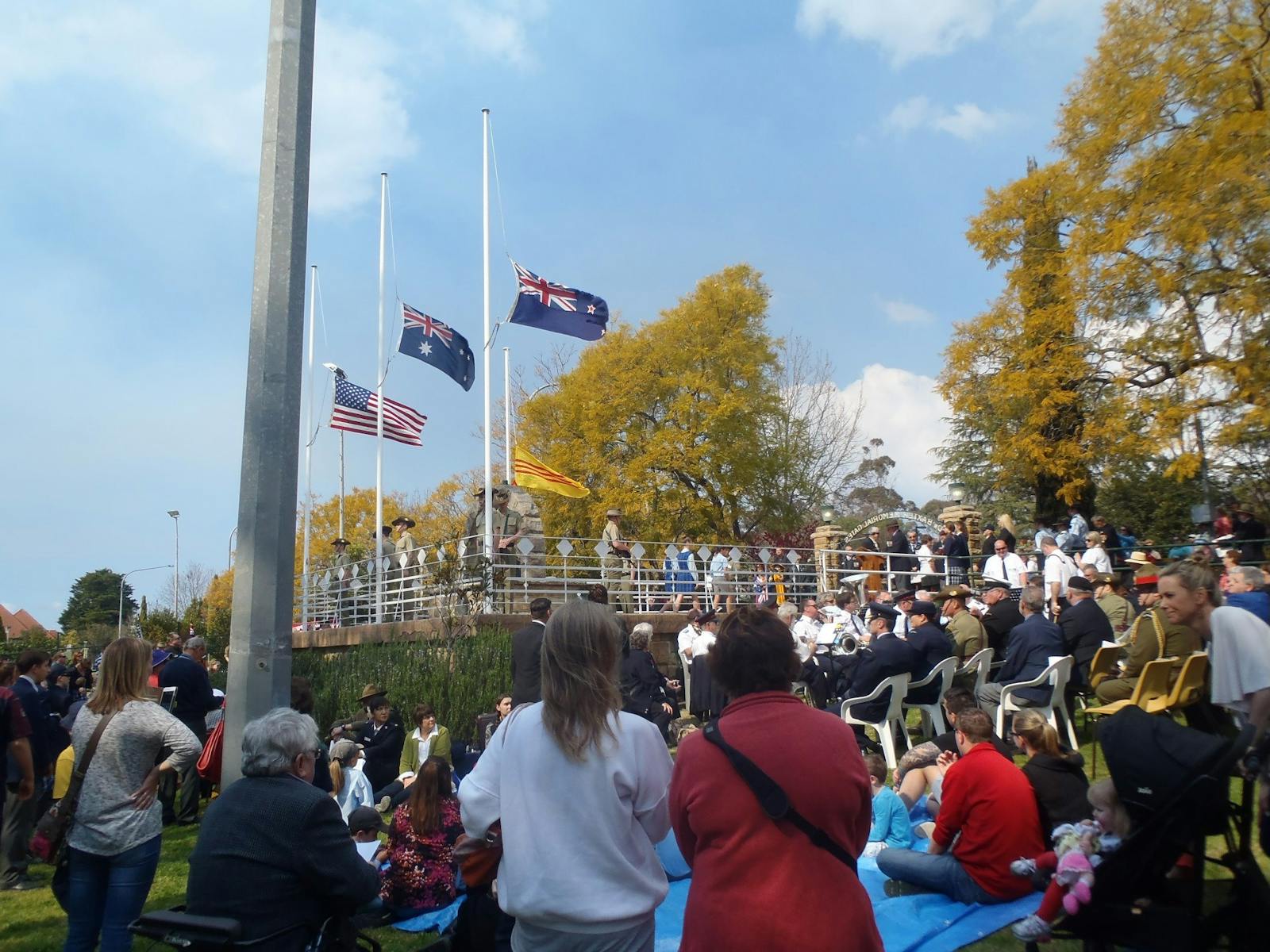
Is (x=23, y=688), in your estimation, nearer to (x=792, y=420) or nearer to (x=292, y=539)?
(x=292, y=539)

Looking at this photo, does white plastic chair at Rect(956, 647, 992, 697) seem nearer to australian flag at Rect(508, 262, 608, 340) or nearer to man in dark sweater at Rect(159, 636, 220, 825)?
man in dark sweater at Rect(159, 636, 220, 825)

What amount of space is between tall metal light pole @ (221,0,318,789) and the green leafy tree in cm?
8509

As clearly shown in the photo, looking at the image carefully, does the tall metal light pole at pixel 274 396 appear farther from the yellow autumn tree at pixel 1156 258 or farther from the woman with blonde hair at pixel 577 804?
the yellow autumn tree at pixel 1156 258

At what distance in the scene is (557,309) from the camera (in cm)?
1841

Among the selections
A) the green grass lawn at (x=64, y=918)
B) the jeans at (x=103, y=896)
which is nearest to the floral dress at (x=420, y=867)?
the green grass lawn at (x=64, y=918)

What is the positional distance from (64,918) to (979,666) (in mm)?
8584

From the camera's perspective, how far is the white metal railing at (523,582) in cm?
1608

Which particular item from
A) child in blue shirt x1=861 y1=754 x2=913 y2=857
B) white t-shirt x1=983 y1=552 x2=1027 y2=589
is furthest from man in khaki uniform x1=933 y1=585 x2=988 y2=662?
white t-shirt x1=983 y1=552 x2=1027 y2=589

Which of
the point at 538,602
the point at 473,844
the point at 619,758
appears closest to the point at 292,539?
the point at 473,844

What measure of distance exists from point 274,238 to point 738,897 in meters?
3.69

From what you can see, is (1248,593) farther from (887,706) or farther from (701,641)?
(701,641)

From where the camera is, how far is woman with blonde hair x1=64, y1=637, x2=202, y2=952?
14.8 feet

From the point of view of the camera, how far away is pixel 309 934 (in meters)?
3.62

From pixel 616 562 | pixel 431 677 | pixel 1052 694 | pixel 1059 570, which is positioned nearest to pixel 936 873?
pixel 1052 694
